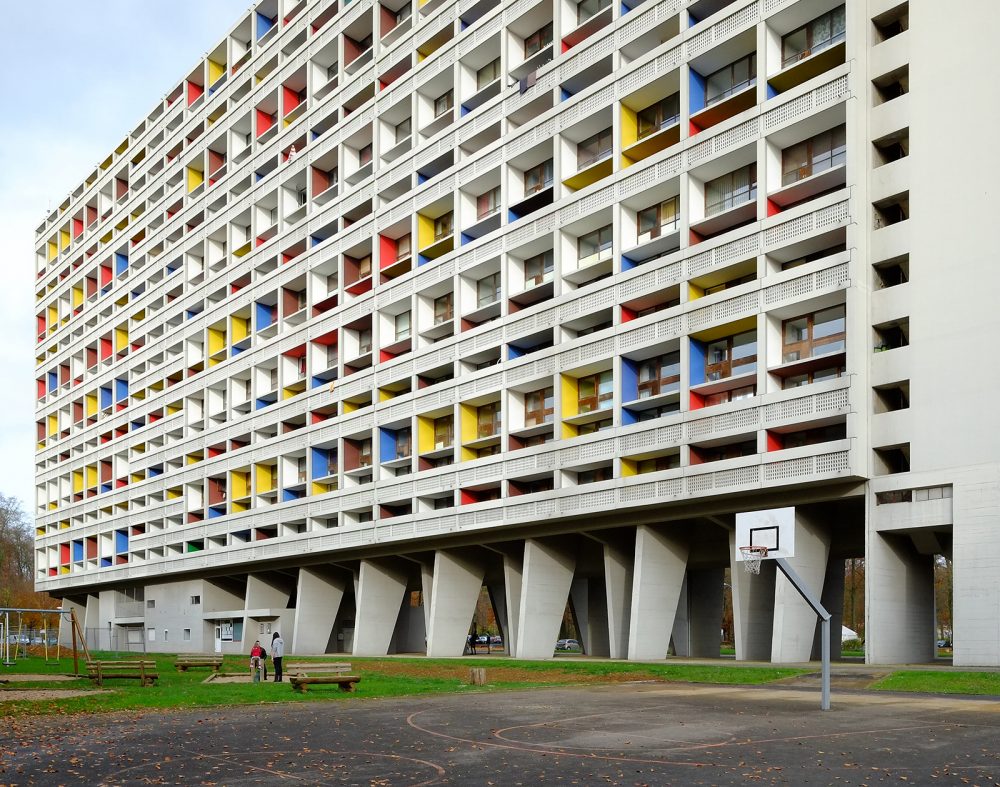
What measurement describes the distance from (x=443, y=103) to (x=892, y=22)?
26.8 metres

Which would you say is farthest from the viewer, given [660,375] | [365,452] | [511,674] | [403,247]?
[365,452]

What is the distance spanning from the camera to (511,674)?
37938 mm

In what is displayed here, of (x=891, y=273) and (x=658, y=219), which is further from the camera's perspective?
(x=658, y=219)

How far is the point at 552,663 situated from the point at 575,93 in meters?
25.7

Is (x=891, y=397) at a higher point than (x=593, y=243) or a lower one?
lower

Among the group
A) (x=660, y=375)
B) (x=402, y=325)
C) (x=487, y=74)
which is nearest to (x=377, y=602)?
(x=402, y=325)

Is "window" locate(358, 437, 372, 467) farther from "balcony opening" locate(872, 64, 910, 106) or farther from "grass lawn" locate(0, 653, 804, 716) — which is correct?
"balcony opening" locate(872, 64, 910, 106)

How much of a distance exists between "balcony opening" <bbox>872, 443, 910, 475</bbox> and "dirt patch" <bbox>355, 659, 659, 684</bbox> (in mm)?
11131

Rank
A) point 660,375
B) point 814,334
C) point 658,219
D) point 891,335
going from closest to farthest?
point 891,335
point 814,334
point 660,375
point 658,219

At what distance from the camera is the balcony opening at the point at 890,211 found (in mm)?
39344

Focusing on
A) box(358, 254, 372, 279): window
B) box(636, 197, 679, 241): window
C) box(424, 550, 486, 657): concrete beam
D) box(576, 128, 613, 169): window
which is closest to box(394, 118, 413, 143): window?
box(358, 254, 372, 279): window

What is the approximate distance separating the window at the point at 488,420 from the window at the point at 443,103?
53.4 feet

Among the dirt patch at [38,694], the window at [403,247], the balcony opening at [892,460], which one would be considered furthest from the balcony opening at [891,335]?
the window at [403,247]

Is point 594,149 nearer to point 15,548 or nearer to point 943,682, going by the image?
point 943,682
